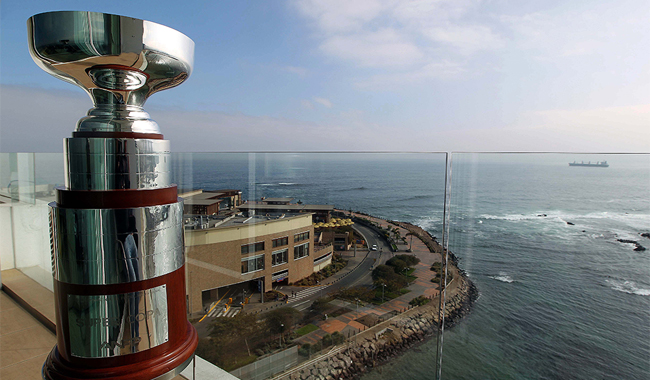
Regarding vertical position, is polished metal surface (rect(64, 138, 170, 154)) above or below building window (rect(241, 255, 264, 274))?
above

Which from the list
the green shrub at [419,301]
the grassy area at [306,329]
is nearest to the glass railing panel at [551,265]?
the green shrub at [419,301]

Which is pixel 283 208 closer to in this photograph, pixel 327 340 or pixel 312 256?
pixel 312 256

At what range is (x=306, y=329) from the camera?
2.19m

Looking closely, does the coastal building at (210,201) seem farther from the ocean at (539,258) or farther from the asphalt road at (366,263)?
the ocean at (539,258)

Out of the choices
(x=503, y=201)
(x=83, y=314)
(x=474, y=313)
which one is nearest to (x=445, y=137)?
(x=503, y=201)

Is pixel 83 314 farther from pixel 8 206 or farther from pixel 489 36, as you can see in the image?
pixel 8 206

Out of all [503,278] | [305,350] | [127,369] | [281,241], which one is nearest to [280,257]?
[281,241]

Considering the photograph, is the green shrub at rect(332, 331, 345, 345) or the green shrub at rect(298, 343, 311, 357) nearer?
the green shrub at rect(332, 331, 345, 345)

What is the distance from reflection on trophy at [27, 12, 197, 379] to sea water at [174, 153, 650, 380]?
129 cm

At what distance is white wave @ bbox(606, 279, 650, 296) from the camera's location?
119cm

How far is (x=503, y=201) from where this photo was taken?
152 centimetres

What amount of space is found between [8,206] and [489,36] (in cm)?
446

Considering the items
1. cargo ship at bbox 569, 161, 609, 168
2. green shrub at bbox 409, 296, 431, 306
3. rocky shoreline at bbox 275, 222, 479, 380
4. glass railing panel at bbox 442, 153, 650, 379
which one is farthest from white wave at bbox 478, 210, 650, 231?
green shrub at bbox 409, 296, 431, 306

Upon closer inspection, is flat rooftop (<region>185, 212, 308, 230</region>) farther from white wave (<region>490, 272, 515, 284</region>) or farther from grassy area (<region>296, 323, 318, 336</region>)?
white wave (<region>490, 272, 515, 284</region>)
